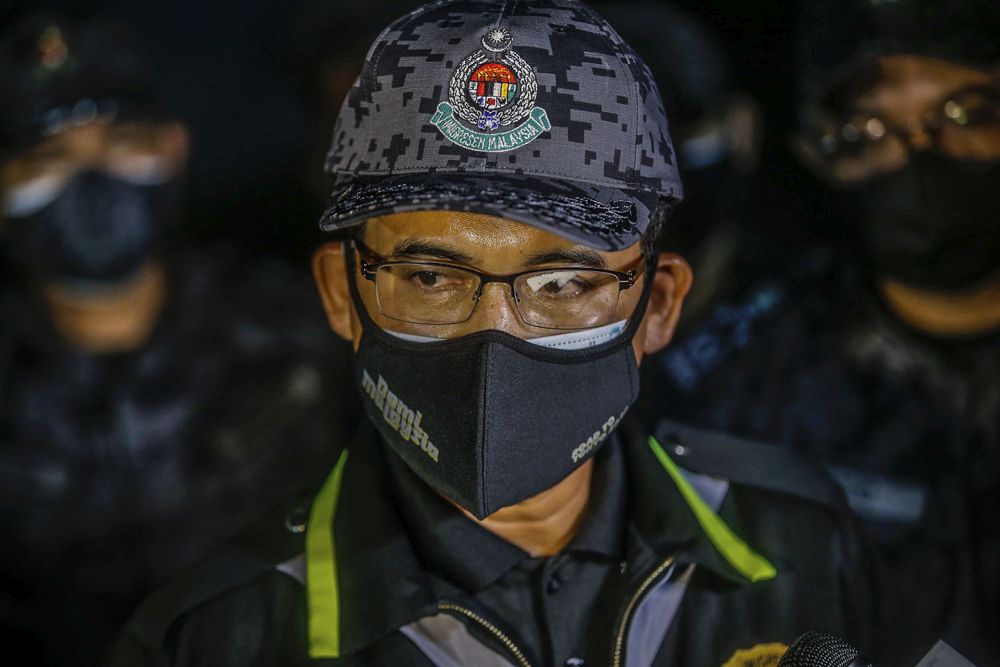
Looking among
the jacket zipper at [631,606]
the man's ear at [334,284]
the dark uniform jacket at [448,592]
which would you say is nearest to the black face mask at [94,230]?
the man's ear at [334,284]

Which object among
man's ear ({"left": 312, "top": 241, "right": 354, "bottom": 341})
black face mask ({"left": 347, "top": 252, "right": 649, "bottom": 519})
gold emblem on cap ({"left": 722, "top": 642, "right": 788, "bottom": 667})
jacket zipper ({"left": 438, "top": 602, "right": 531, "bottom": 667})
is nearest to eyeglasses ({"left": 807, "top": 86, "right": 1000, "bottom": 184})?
black face mask ({"left": 347, "top": 252, "right": 649, "bottom": 519})

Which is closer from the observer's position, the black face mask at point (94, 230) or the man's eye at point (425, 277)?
the man's eye at point (425, 277)

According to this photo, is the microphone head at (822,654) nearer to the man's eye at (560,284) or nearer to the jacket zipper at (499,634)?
the jacket zipper at (499,634)

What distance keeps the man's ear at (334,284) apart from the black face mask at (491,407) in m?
0.19

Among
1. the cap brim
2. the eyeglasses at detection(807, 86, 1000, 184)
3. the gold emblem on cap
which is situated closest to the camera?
the cap brim

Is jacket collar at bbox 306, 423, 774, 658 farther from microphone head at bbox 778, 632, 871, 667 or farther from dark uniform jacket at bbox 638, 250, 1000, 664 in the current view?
dark uniform jacket at bbox 638, 250, 1000, 664

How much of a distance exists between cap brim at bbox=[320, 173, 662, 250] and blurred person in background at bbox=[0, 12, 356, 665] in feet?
3.95

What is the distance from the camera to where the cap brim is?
1.56 metres

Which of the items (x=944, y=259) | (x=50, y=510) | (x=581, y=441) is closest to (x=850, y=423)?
(x=944, y=259)

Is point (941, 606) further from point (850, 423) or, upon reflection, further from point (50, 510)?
point (50, 510)

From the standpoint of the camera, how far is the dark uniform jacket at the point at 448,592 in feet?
5.70

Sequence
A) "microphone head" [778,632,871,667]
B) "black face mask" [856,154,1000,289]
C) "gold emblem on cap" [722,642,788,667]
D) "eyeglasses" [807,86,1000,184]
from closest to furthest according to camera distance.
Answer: "microphone head" [778,632,871,667] < "gold emblem on cap" [722,642,788,667] < "eyeglasses" [807,86,1000,184] < "black face mask" [856,154,1000,289]

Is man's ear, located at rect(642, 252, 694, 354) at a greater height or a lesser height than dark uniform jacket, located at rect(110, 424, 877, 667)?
greater

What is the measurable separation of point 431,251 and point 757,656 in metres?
0.99
